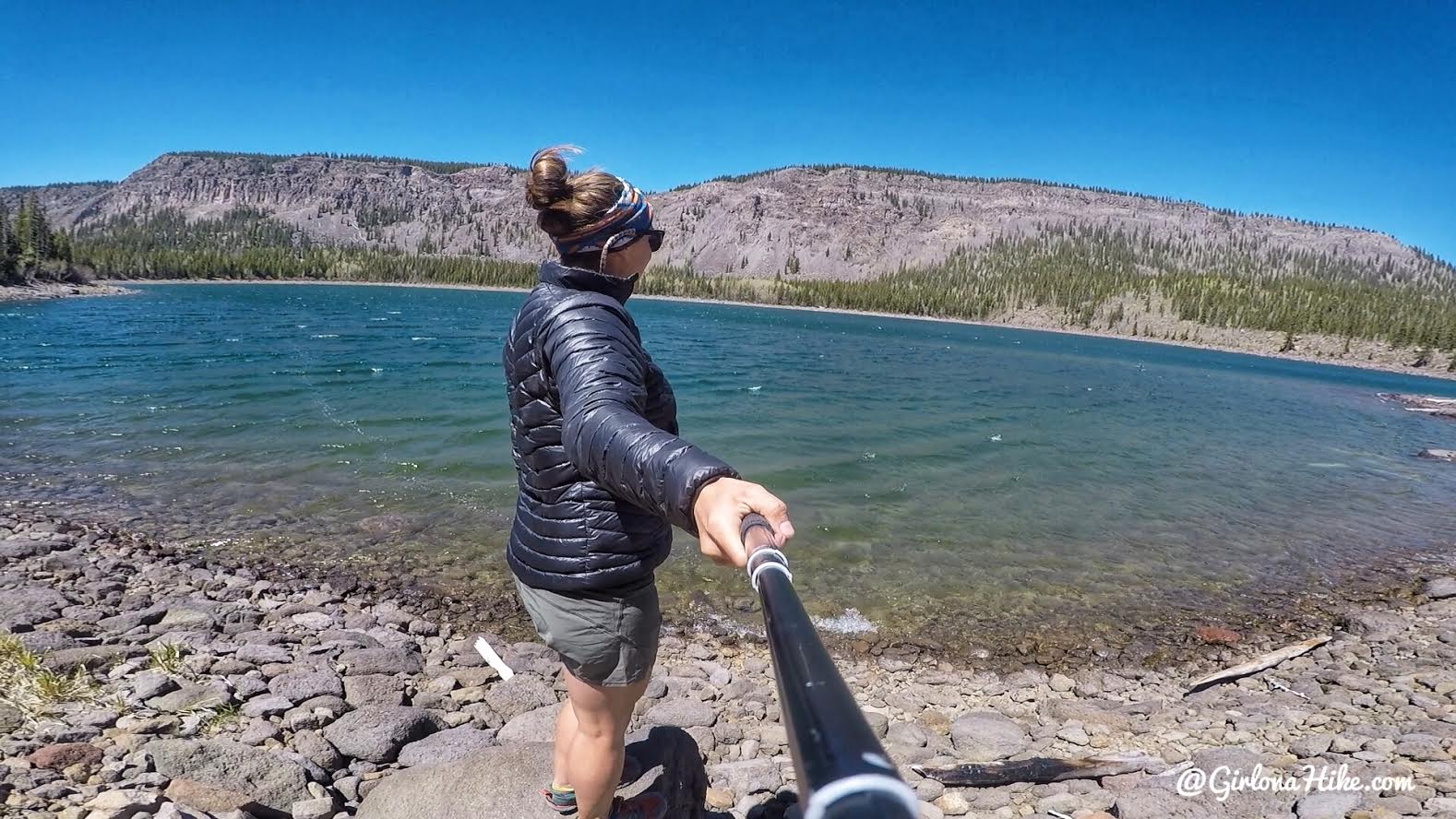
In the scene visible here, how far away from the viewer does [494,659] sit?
730cm

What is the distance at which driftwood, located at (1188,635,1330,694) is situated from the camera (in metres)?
7.98

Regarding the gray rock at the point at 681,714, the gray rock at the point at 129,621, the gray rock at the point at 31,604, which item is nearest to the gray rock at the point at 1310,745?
the gray rock at the point at 681,714

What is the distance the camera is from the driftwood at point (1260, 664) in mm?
7980

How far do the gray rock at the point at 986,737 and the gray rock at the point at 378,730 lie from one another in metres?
4.40

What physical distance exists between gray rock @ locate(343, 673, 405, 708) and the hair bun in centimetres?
487

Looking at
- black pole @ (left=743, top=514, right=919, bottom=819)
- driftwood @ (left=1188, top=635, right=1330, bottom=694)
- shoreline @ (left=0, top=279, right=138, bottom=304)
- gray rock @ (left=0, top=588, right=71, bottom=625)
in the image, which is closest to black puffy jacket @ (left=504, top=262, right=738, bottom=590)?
black pole @ (left=743, top=514, right=919, bottom=819)

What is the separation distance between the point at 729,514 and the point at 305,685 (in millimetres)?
5805

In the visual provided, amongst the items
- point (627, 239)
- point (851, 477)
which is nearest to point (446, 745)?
point (627, 239)

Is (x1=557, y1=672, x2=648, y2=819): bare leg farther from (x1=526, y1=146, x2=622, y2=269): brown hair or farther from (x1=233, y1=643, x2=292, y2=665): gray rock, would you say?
(x1=233, y1=643, x2=292, y2=665): gray rock

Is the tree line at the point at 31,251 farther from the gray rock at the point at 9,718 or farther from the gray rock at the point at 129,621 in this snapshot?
the gray rock at the point at 9,718

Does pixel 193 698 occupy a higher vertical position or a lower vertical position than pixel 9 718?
lower

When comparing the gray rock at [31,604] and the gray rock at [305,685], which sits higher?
the gray rock at [305,685]

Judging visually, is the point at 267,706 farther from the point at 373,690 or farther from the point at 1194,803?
the point at 1194,803

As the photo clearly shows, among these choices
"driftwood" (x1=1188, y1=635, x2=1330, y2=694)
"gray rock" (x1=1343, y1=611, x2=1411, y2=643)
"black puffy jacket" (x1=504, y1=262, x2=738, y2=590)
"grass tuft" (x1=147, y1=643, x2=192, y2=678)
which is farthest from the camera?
"gray rock" (x1=1343, y1=611, x2=1411, y2=643)
